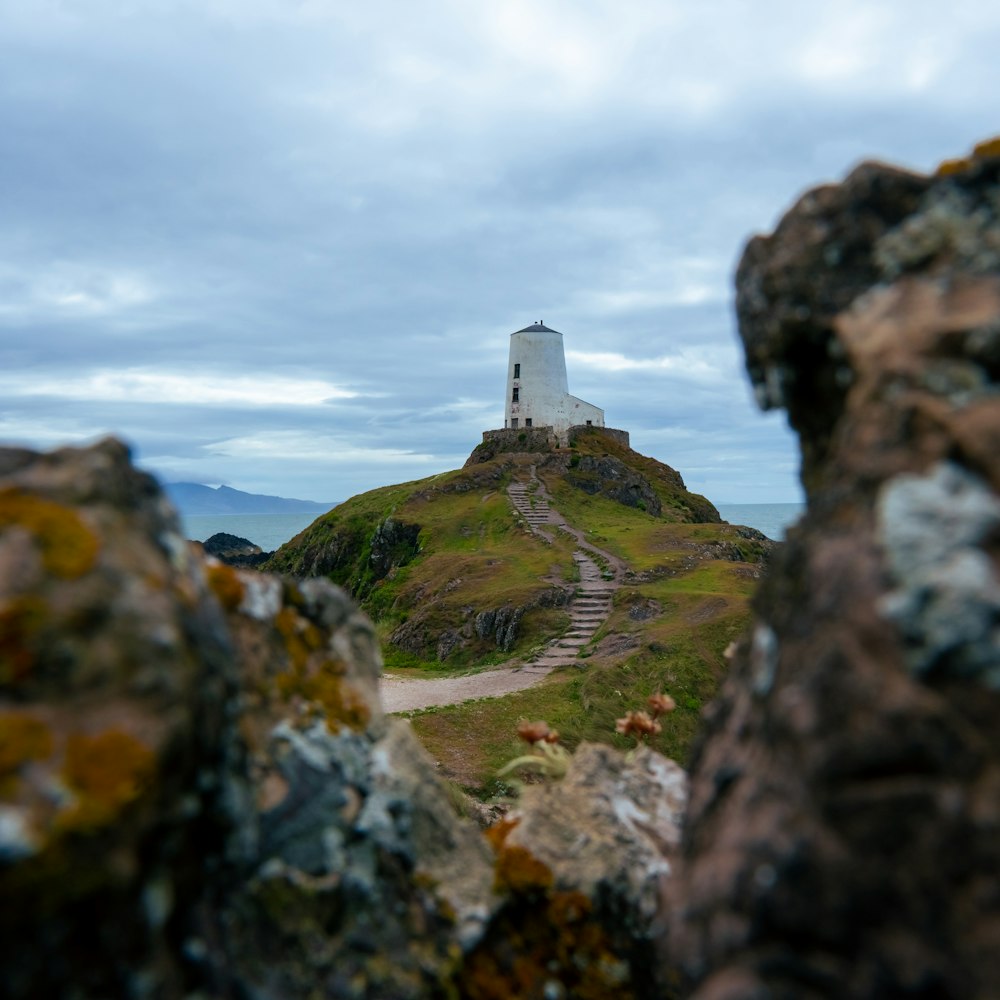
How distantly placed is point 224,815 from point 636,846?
4307mm

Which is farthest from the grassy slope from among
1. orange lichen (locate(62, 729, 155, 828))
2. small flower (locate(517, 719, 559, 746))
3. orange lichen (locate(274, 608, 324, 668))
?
orange lichen (locate(62, 729, 155, 828))

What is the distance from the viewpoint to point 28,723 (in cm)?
425

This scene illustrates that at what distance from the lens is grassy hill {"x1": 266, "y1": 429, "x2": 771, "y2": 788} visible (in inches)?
1208

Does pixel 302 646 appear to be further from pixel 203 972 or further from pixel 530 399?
pixel 530 399

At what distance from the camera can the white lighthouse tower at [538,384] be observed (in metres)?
104

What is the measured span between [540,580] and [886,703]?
5149 cm

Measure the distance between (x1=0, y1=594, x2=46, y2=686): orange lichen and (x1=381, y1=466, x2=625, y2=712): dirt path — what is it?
28859mm

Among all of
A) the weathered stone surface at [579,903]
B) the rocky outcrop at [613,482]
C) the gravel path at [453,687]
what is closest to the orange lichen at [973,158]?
the weathered stone surface at [579,903]

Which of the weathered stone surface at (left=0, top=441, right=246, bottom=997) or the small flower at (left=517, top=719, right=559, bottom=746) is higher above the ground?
the weathered stone surface at (left=0, top=441, right=246, bottom=997)

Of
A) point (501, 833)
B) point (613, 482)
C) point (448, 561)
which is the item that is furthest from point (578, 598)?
point (501, 833)

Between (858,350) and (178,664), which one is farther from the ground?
(858,350)

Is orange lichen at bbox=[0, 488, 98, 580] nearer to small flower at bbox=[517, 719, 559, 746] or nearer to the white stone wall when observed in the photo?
small flower at bbox=[517, 719, 559, 746]

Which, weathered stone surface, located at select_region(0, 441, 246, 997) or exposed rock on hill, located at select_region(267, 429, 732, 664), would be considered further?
exposed rock on hill, located at select_region(267, 429, 732, 664)

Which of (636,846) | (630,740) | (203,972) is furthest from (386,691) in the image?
(203,972)
